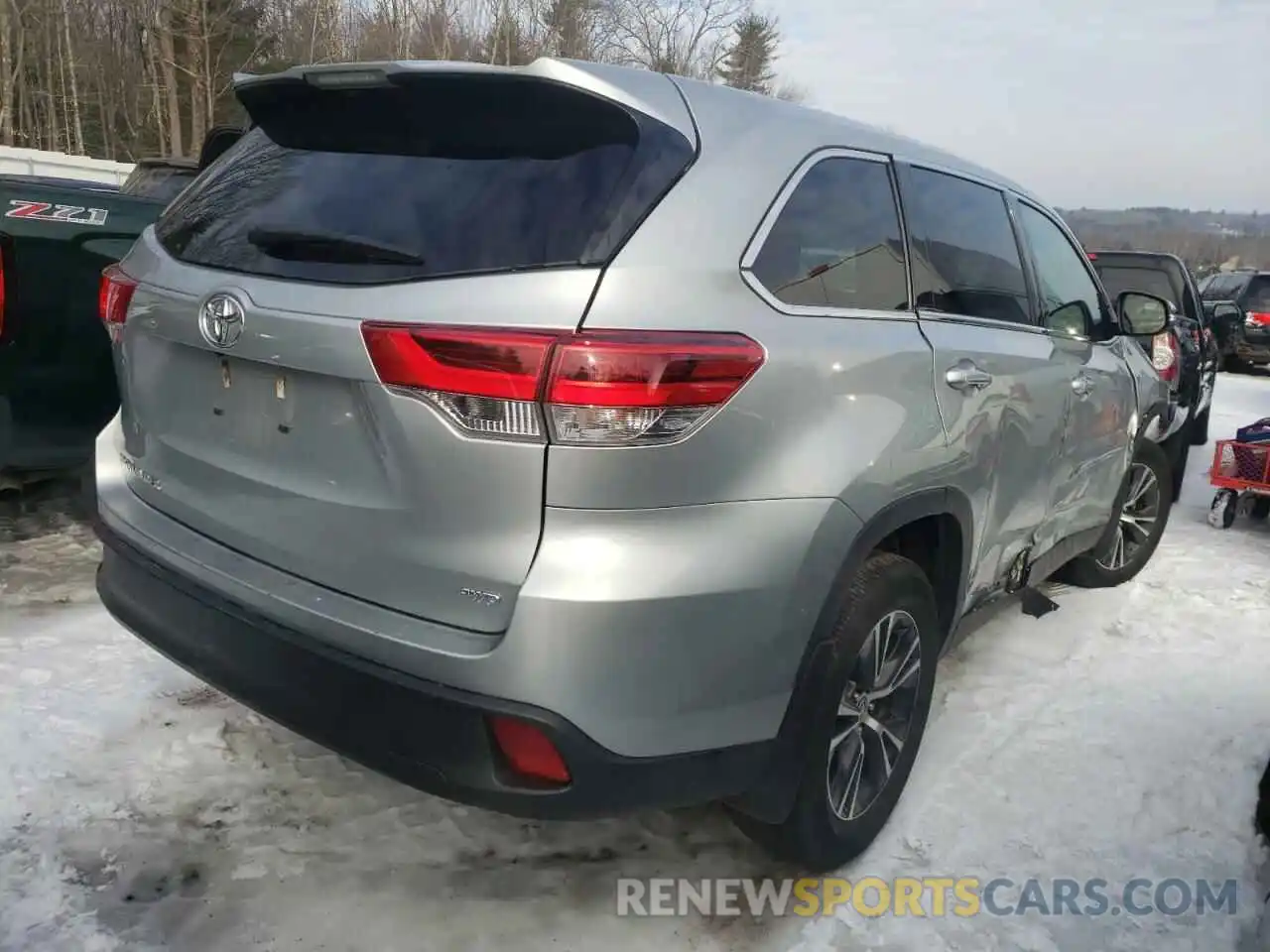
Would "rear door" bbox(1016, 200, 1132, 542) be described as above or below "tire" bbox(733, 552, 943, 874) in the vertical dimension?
above

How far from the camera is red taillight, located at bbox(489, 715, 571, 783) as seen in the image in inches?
73.1

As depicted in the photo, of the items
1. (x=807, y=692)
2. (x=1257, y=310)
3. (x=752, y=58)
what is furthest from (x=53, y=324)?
(x=752, y=58)

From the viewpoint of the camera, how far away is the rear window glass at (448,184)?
1896 mm

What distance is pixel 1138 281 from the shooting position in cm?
881

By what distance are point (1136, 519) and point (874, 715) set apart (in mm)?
3199

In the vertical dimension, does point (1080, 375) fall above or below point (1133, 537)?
above

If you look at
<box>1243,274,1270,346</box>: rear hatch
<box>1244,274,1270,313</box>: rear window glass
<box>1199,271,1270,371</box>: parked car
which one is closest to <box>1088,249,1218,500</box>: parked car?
<box>1199,271,1270,371</box>: parked car

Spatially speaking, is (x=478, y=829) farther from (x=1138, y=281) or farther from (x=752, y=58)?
(x=752, y=58)

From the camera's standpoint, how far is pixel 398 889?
246 centimetres

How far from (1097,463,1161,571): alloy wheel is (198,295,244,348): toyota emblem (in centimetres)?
438

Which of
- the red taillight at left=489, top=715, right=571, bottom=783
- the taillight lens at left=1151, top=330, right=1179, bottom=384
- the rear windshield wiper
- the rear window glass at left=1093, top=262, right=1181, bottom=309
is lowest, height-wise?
the red taillight at left=489, top=715, right=571, bottom=783

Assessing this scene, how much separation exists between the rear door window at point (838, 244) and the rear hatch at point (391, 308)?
1.04 ft

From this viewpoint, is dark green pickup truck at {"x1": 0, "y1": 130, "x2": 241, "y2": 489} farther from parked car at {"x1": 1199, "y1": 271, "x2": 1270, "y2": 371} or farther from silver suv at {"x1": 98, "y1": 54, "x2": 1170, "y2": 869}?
parked car at {"x1": 1199, "y1": 271, "x2": 1270, "y2": 371}

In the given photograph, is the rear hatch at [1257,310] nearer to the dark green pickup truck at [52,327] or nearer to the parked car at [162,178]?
the parked car at [162,178]
